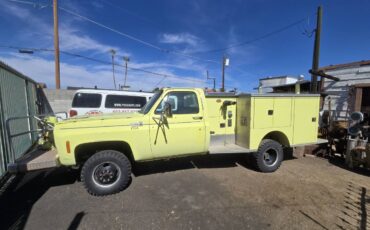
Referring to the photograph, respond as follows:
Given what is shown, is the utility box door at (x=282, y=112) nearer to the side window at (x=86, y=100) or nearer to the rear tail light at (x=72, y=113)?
the side window at (x=86, y=100)

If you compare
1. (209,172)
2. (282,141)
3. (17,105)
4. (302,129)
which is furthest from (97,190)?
(302,129)

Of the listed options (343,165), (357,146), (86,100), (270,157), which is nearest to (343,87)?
(357,146)

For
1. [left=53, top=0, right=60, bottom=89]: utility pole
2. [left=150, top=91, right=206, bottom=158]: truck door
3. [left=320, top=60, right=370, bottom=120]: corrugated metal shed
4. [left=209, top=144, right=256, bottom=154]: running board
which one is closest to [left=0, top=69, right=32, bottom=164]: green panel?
[left=150, top=91, right=206, bottom=158]: truck door

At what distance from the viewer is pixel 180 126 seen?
4301 millimetres

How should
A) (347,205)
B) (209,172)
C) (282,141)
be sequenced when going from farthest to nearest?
(282,141) → (209,172) → (347,205)

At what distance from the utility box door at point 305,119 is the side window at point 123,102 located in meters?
6.63

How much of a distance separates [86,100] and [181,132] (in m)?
5.69

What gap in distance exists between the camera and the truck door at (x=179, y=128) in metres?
4.15

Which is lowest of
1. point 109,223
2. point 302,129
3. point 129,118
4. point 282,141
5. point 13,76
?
point 109,223

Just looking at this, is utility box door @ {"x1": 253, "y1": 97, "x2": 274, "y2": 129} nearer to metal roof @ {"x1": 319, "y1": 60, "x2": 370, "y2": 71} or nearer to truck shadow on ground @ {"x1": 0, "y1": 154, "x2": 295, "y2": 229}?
truck shadow on ground @ {"x1": 0, "y1": 154, "x2": 295, "y2": 229}

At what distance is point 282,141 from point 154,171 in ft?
12.3

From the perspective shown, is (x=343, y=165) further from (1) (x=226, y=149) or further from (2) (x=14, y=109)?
(2) (x=14, y=109)

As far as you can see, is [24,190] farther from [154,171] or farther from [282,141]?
[282,141]

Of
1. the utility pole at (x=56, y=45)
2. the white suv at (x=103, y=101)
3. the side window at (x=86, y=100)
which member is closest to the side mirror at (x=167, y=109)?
the white suv at (x=103, y=101)
